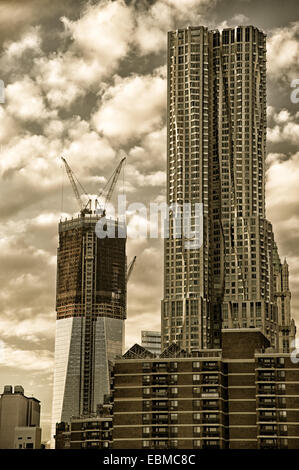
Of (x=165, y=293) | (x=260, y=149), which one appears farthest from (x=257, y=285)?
(x=260, y=149)

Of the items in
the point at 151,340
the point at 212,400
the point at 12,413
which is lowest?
the point at 212,400

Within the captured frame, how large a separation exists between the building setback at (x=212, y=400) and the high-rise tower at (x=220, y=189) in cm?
3814

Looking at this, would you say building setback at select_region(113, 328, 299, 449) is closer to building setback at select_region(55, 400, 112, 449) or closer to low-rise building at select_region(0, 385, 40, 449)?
building setback at select_region(55, 400, 112, 449)

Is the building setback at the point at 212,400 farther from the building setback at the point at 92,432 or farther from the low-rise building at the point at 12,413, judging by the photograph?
the low-rise building at the point at 12,413

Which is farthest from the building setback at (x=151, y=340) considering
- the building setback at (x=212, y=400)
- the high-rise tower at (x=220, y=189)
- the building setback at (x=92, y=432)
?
the building setback at (x=212, y=400)

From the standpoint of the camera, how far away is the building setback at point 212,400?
247 feet

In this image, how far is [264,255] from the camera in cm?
12712

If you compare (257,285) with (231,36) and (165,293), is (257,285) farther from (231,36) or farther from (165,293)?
(231,36)

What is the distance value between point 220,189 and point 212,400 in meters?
58.0

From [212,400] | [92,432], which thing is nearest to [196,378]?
[212,400]

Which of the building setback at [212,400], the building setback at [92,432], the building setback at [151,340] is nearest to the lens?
the building setback at [212,400]

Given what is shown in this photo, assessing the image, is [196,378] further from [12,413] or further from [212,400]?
[12,413]

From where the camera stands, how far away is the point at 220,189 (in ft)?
426
